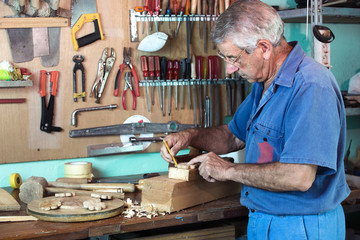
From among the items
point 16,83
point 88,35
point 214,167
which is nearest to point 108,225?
point 214,167

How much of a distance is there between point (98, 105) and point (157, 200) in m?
1.30

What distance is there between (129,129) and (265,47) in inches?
69.5

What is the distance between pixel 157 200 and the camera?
232cm

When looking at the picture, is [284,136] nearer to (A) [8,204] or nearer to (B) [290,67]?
(B) [290,67]

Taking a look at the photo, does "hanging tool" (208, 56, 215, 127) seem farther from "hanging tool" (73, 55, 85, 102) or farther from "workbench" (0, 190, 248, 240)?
"workbench" (0, 190, 248, 240)

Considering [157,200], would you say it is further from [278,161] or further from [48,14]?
[48,14]

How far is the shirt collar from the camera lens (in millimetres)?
1873

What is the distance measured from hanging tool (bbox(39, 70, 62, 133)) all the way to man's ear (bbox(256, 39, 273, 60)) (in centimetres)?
183

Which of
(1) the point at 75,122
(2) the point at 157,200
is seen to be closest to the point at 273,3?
(1) the point at 75,122

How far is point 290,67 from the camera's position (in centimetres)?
191

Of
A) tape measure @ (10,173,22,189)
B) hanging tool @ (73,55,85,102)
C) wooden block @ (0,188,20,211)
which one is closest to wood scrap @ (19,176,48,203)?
wooden block @ (0,188,20,211)

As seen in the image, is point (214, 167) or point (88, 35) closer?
point (214, 167)

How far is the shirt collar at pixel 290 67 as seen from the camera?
6.15 ft

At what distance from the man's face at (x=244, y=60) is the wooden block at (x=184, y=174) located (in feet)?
1.92
